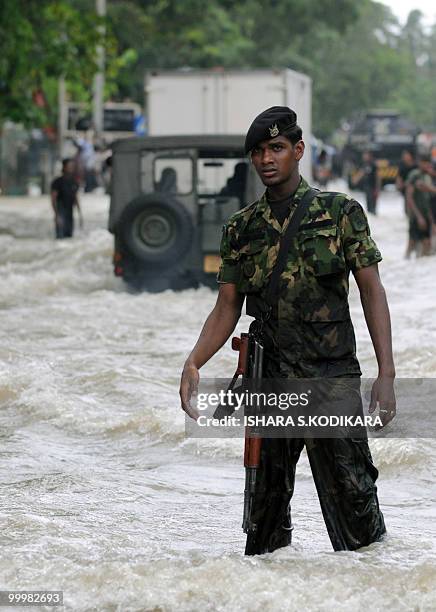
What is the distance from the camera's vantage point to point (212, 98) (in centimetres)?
2669

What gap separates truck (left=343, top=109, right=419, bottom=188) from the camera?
4578 centimetres

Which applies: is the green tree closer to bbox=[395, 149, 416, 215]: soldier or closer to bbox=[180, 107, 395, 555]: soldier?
bbox=[395, 149, 416, 215]: soldier

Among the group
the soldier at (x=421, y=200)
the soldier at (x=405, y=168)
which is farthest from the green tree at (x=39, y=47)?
the soldier at (x=421, y=200)

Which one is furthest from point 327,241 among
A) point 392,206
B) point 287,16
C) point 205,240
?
point 287,16

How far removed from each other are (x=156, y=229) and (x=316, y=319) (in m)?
11.6

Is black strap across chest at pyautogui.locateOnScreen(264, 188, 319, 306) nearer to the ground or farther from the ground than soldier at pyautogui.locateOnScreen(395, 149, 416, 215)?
farther from the ground

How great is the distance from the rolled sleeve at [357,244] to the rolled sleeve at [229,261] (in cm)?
39

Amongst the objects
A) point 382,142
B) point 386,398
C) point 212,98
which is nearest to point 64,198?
point 212,98

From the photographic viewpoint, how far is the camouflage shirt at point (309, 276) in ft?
17.1

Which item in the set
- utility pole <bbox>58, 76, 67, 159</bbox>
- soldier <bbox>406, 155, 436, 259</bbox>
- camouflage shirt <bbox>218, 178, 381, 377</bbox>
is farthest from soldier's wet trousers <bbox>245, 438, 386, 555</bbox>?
utility pole <bbox>58, 76, 67, 159</bbox>

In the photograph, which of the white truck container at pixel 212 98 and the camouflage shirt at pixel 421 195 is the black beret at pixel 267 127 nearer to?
the camouflage shirt at pixel 421 195

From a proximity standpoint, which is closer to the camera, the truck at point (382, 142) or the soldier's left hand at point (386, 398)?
the soldier's left hand at point (386, 398)

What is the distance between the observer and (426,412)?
10164 mm

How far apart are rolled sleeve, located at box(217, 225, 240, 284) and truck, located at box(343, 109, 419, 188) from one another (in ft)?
126
